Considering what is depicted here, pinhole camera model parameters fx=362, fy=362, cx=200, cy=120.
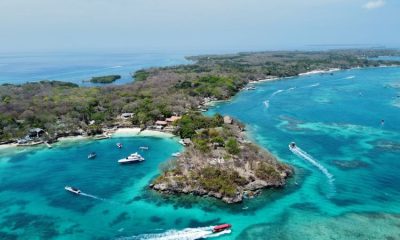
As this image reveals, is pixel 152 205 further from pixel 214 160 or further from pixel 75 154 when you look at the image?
pixel 75 154

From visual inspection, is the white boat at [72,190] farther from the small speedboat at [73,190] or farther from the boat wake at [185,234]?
the boat wake at [185,234]

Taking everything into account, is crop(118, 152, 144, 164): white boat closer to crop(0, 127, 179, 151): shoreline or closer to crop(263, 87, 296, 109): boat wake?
crop(0, 127, 179, 151): shoreline

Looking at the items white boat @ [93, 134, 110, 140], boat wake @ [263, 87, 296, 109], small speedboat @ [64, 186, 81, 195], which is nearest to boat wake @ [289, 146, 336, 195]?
small speedboat @ [64, 186, 81, 195]

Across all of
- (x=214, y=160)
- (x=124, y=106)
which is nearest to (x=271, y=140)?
(x=214, y=160)

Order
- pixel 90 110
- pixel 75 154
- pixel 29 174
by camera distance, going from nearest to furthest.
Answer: pixel 29 174, pixel 75 154, pixel 90 110

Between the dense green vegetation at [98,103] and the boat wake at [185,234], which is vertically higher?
the dense green vegetation at [98,103]

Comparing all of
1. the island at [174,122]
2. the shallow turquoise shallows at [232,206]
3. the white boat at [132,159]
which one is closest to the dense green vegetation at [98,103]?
the island at [174,122]
